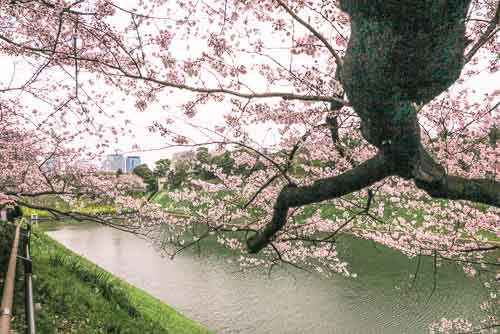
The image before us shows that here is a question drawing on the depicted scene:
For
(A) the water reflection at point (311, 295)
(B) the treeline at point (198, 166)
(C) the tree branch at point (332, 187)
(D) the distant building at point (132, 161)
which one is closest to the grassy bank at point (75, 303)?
(D) the distant building at point (132, 161)

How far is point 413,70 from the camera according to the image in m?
→ 1.67

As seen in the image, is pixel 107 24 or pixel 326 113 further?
pixel 326 113

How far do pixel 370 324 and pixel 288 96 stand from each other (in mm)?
9213

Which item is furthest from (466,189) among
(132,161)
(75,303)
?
(132,161)

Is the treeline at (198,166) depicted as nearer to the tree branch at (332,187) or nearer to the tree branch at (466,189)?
the tree branch at (332,187)

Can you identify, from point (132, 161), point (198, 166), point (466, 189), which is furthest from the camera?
point (132, 161)

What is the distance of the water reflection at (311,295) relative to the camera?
10055 millimetres

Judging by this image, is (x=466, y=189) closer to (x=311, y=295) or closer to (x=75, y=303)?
(x=75, y=303)

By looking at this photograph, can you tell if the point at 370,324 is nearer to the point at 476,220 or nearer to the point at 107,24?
the point at 476,220

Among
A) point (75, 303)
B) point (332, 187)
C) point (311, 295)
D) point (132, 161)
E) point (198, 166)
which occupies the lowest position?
point (311, 295)

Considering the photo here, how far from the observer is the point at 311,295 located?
1185 cm

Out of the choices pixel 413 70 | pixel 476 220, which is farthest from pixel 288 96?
pixel 476 220

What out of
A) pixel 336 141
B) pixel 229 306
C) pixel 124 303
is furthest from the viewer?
pixel 229 306

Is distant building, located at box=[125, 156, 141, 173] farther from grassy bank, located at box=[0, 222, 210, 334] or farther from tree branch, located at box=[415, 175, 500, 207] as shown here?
tree branch, located at box=[415, 175, 500, 207]
